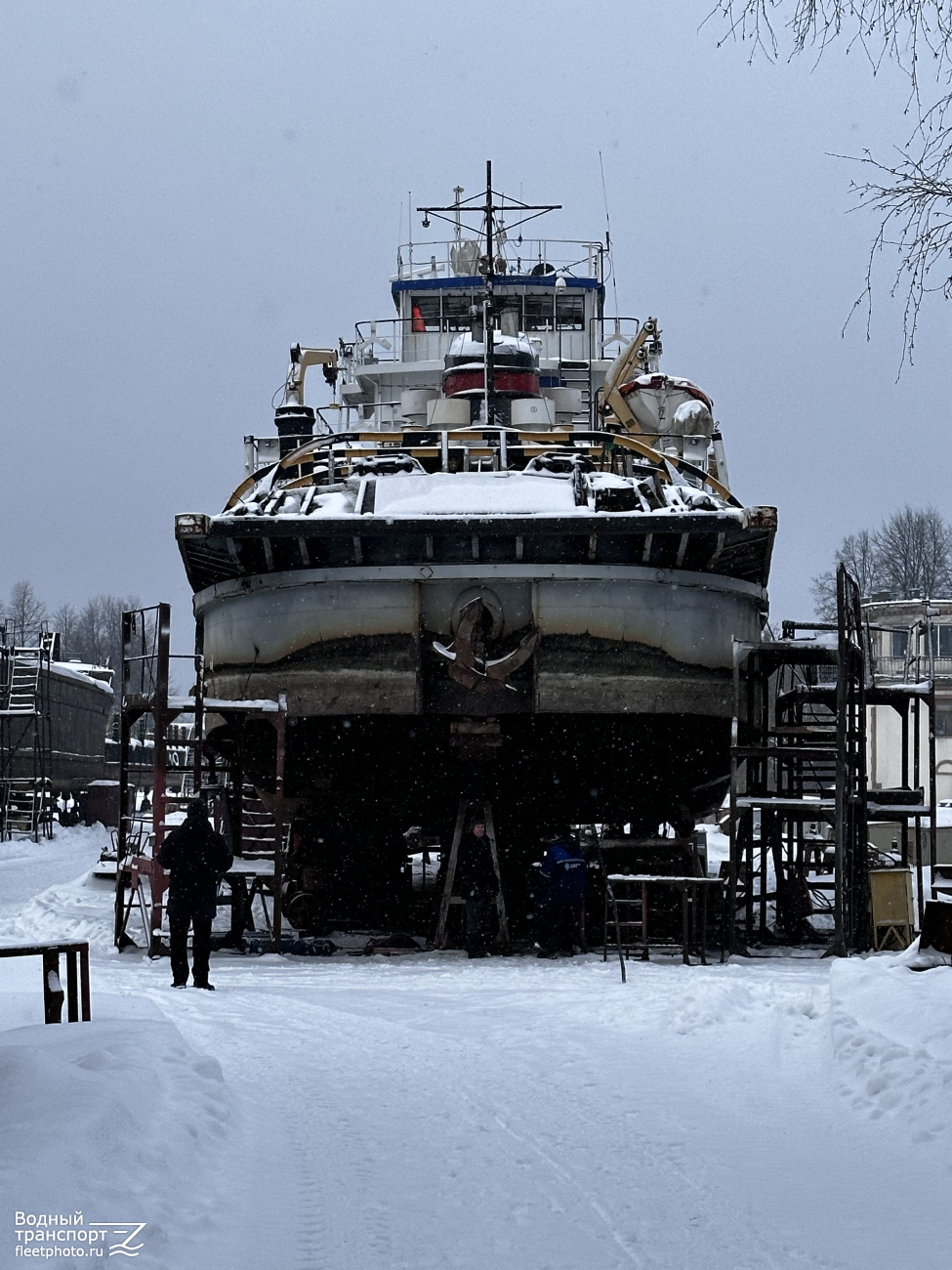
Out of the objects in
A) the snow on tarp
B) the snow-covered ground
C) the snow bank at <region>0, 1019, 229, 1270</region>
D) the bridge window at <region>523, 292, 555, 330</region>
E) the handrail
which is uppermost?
the bridge window at <region>523, 292, 555, 330</region>

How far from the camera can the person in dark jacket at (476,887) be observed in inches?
582

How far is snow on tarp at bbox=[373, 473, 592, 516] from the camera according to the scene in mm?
15336

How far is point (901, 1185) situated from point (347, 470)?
11.4 m

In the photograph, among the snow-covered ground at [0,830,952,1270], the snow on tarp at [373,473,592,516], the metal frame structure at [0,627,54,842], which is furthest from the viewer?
the metal frame structure at [0,627,54,842]

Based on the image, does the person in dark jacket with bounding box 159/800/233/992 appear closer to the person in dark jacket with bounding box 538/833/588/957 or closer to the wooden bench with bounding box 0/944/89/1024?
the person in dark jacket with bounding box 538/833/588/957

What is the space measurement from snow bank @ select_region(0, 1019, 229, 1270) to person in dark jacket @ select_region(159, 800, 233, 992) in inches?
165

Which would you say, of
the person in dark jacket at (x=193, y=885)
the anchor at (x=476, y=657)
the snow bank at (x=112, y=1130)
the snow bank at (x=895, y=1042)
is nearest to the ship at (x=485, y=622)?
the anchor at (x=476, y=657)

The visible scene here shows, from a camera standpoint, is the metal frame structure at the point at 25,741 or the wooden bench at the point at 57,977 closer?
the wooden bench at the point at 57,977

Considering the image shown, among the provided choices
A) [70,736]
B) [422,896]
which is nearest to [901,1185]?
[422,896]

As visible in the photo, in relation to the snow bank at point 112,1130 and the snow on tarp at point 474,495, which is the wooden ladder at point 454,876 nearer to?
the snow on tarp at point 474,495

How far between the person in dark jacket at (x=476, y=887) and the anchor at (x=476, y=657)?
1.41m

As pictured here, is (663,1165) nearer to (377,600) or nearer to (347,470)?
(377,600)

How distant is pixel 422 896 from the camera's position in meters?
21.4

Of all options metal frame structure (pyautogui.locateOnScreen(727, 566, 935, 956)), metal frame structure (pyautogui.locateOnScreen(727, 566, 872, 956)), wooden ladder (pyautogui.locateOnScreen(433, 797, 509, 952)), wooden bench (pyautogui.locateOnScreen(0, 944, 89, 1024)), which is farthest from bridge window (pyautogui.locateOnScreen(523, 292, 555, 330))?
wooden bench (pyautogui.locateOnScreen(0, 944, 89, 1024))
